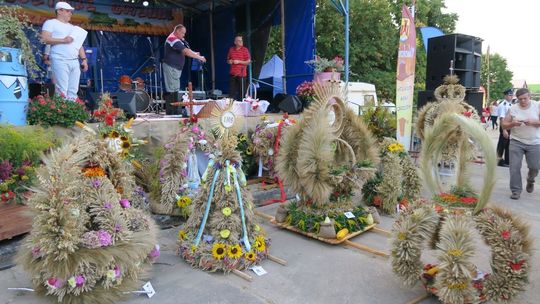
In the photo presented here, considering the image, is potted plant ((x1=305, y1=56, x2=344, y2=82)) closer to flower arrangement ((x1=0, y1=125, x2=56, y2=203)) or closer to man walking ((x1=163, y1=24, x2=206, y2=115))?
man walking ((x1=163, y1=24, x2=206, y2=115))

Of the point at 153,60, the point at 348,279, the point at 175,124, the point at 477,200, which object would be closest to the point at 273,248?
the point at 348,279

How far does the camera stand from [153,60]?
40.4ft

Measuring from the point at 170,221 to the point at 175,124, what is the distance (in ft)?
5.77

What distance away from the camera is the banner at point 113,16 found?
10359 mm

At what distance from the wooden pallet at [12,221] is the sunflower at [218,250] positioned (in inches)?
68.8

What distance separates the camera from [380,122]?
25.7ft

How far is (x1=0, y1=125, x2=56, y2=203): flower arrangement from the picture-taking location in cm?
397

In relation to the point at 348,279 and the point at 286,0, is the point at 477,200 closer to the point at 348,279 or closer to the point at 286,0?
the point at 348,279

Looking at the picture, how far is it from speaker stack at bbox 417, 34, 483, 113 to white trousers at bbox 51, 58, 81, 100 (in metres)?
7.13

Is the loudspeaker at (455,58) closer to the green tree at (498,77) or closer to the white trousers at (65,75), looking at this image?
the white trousers at (65,75)


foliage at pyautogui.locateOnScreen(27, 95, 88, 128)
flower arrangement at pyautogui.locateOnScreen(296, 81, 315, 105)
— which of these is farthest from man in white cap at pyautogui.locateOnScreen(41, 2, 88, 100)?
flower arrangement at pyautogui.locateOnScreen(296, 81, 315, 105)

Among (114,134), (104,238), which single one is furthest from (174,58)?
(104,238)

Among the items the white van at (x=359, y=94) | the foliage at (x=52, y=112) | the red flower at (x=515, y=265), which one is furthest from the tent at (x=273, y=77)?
the red flower at (x=515, y=265)

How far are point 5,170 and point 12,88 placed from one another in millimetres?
1477
